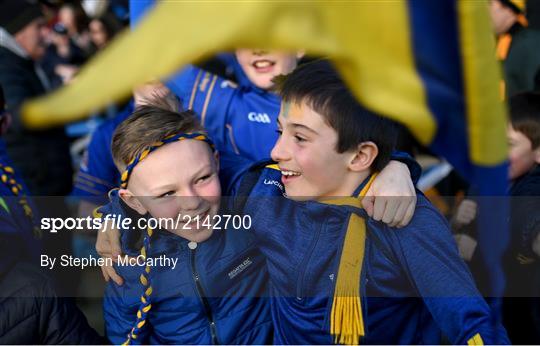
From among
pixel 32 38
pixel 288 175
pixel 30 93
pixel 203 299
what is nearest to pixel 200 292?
pixel 203 299

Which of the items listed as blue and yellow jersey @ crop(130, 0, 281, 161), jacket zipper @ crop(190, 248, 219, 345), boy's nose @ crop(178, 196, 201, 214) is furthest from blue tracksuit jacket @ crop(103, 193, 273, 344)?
blue and yellow jersey @ crop(130, 0, 281, 161)

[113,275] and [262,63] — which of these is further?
[262,63]

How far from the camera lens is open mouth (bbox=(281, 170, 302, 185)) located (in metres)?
1.50

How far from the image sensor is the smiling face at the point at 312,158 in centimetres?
145

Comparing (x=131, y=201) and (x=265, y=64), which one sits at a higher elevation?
(x=265, y=64)

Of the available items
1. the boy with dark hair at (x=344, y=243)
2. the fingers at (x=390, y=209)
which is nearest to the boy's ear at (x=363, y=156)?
the boy with dark hair at (x=344, y=243)

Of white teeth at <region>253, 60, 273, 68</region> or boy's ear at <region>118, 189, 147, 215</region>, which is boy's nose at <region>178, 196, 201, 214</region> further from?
white teeth at <region>253, 60, 273, 68</region>

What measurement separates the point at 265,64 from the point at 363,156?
0.65 m

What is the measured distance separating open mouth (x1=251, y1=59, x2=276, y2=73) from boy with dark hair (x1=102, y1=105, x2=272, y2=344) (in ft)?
1.40

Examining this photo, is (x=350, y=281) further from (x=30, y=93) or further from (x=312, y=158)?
(x=30, y=93)

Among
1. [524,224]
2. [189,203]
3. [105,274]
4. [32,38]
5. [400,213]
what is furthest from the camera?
[32,38]

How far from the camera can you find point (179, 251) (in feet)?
5.23

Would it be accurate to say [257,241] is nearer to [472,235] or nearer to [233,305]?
[233,305]

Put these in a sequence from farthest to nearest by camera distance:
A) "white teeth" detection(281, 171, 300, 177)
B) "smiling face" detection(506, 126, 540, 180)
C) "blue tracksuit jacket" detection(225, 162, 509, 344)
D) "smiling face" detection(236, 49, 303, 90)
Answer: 1. "smiling face" detection(506, 126, 540, 180)
2. "smiling face" detection(236, 49, 303, 90)
3. "white teeth" detection(281, 171, 300, 177)
4. "blue tracksuit jacket" detection(225, 162, 509, 344)
